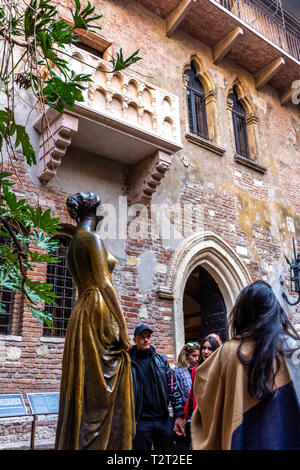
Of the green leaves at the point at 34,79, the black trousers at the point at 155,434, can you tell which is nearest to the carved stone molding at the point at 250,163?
the black trousers at the point at 155,434

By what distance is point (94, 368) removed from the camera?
3041 millimetres

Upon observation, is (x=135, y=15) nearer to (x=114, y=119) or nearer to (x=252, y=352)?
(x=114, y=119)

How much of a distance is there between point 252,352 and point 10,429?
4.96m

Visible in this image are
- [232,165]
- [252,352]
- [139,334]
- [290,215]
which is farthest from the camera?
[290,215]

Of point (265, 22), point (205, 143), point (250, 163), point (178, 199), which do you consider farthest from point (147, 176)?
point (265, 22)

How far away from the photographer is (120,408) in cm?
307

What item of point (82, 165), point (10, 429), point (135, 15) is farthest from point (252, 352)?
point (135, 15)

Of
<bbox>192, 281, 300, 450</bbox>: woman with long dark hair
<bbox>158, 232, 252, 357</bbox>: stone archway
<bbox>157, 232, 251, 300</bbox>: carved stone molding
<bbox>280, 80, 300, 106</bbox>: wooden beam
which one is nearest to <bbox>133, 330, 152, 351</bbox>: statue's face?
<bbox>192, 281, 300, 450</bbox>: woman with long dark hair

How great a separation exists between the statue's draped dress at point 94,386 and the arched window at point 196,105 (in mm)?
7952

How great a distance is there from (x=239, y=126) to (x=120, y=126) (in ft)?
16.8

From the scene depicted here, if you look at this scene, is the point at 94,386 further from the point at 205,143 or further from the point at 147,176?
the point at 205,143

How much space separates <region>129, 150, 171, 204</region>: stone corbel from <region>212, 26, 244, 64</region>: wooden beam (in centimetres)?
451

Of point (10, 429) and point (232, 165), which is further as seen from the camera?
point (232, 165)

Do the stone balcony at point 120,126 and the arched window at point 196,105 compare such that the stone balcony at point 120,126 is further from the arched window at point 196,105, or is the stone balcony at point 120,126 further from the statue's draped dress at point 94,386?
the statue's draped dress at point 94,386
